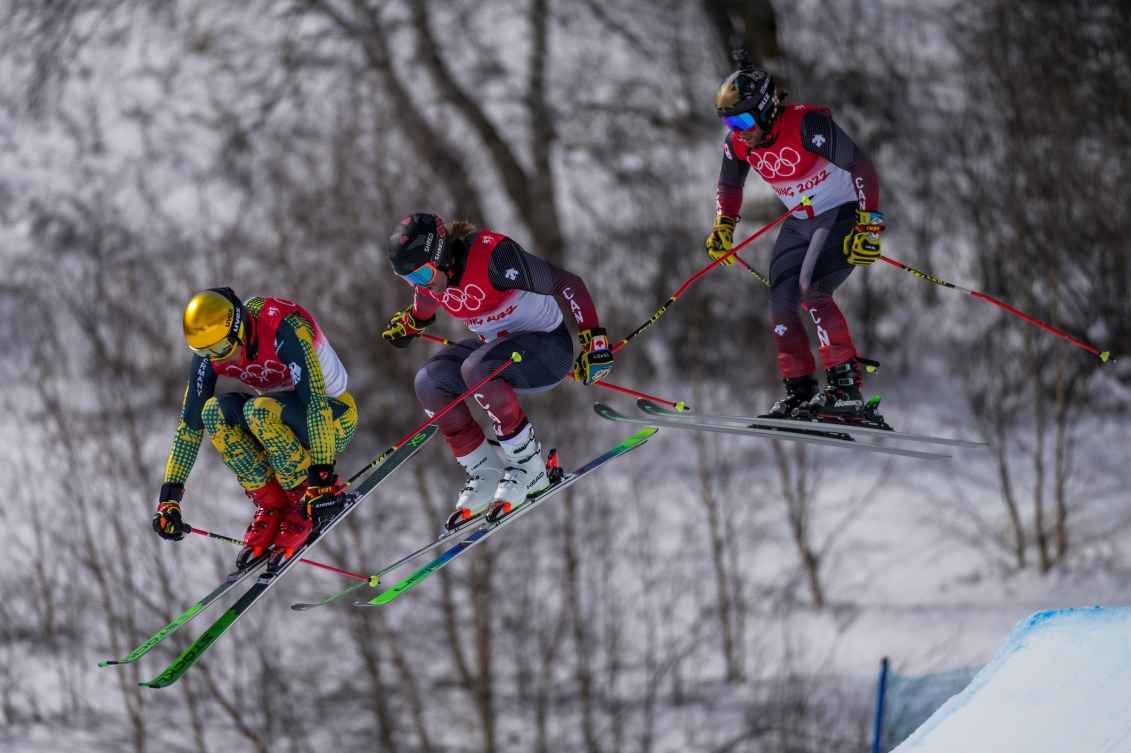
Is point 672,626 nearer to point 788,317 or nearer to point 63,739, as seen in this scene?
point 63,739

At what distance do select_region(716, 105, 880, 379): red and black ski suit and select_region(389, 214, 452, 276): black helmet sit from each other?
2184 mm

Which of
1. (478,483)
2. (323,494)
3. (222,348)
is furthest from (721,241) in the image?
(222,348)

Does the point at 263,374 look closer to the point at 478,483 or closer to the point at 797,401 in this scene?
the point at 478,483

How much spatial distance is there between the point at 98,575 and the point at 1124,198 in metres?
22.3

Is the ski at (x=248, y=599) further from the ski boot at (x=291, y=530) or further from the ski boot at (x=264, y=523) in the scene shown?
the ski boot at (x=264, y=523)

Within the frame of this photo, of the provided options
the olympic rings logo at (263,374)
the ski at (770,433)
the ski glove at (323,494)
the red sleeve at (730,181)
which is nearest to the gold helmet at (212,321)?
the olympic rings logo at (263,374)

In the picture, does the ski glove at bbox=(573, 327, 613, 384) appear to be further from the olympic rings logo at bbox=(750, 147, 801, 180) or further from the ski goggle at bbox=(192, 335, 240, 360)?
the ski goggle at bbox=(192, 335, 240, 360)

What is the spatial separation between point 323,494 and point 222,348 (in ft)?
3.59

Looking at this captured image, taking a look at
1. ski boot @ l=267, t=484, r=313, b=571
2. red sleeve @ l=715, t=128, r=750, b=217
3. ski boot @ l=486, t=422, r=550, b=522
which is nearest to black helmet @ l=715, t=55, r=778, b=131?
red sleeve @ l=715, t=128, r=750, b=217

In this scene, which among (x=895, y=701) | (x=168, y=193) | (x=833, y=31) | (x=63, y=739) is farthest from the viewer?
(x=168, y=193)

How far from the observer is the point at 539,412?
26.6 m

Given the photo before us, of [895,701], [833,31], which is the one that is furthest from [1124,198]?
[895,701]

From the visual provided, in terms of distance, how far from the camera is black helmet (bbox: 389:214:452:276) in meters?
7.88

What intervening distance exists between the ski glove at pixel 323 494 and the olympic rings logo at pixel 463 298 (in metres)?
1.29
